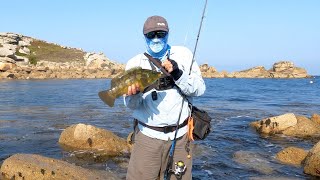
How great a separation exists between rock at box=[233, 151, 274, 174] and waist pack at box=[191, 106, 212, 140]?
6302 mm

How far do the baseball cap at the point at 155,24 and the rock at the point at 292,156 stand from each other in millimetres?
8601

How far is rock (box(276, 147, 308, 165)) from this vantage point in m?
11.7

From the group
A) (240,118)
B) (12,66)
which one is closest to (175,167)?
(240,118)

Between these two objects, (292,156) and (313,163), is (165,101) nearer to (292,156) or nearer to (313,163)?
(313,163)

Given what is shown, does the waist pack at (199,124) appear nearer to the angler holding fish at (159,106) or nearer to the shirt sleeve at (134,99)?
the angler holding fish at (159,106)

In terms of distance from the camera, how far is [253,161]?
1204 cm

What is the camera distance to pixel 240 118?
75.6 feet

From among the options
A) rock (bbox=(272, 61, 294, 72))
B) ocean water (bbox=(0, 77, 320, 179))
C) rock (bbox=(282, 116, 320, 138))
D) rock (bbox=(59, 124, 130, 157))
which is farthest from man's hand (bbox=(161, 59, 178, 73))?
rock (bbox=(272, 61, 294, 72))

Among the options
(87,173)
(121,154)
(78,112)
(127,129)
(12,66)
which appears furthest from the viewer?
(12,66)

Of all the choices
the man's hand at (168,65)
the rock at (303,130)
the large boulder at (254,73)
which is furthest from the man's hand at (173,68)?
the large boulder at (254,73)

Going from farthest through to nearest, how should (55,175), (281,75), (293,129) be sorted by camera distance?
(281,75) < (293,129) < (55,175)

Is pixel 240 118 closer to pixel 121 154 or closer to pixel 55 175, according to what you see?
pixel 121 154

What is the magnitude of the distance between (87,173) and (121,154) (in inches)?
127

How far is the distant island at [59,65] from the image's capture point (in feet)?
249
